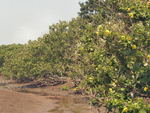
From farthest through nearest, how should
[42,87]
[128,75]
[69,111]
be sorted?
[42,87]
[69,111]
[128,75]

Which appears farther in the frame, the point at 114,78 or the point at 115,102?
the point at 114,78

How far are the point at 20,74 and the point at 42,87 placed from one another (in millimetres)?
4369

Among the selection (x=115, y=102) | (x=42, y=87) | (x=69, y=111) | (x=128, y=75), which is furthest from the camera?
(x=42, y=87)

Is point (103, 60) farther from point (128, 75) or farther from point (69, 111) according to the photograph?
point (69, 111)

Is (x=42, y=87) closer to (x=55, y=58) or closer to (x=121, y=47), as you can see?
(x=55, y=58)

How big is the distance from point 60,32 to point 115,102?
939 inches

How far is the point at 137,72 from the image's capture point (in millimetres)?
5324

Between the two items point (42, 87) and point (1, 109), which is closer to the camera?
point (1, 109)

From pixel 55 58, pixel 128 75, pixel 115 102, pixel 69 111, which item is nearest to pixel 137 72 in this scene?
pixel 128 75

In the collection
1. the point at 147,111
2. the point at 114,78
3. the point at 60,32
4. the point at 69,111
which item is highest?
the point at 60,32

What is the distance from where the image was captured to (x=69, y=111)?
49.3 ft

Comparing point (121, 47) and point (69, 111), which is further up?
point (121, 47)

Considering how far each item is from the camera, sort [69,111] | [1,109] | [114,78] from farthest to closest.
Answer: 1. [69,111]
2. [1,109]
3. [114,78]

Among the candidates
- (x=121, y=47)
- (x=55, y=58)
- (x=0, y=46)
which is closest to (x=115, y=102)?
(x=121, y=47)
